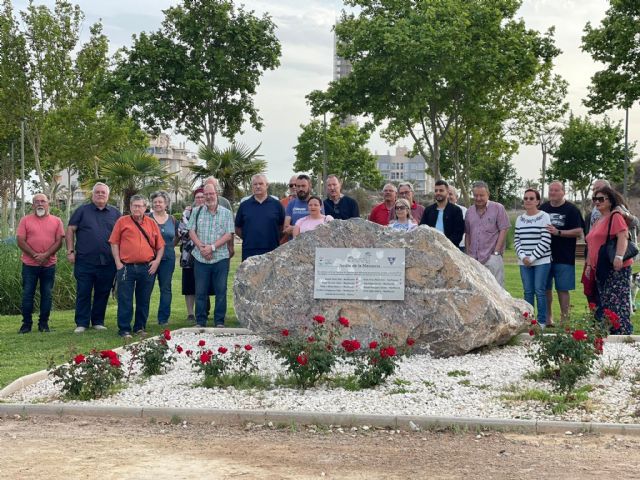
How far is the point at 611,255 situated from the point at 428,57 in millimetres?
18982

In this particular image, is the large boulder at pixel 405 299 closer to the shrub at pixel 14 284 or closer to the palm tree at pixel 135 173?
Answer: the shrub at pixel 14 284

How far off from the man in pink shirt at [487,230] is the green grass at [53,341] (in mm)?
3471

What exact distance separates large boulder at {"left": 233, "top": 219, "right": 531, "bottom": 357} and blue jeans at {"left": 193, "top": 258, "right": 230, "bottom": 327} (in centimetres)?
137

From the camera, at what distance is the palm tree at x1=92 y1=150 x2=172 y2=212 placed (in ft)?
80.3

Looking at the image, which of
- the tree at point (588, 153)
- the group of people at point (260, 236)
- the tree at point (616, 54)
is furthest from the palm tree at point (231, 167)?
the tree at point (588, 153)

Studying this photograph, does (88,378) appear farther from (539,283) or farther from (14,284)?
(14,284)

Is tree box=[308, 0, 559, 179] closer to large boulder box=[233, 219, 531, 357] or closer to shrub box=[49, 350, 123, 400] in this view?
large boulder box=[233, 219, 531, 357]

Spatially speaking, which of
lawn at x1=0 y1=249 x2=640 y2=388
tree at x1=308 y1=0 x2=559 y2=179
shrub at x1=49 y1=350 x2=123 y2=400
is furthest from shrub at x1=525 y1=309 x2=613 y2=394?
tree at x1=308 y1=0 x2=559 y2=179

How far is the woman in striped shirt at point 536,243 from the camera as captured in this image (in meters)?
11.1

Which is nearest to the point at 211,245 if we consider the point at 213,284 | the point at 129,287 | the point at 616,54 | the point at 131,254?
the point at 213,284

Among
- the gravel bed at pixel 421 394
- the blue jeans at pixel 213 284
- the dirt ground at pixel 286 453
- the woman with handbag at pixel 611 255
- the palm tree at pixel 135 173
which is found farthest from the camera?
the palm tree at pixel 135 173

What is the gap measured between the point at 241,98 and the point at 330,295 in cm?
1958

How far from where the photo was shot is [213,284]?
462 inches

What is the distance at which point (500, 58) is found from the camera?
95.2 ft
